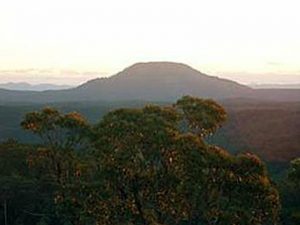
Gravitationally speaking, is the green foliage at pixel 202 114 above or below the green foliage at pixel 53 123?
above

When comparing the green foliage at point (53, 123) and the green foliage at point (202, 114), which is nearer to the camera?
the green foliage at point (202, 114)

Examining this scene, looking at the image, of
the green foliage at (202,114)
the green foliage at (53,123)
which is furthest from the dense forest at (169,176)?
the green foliage at (53,123)

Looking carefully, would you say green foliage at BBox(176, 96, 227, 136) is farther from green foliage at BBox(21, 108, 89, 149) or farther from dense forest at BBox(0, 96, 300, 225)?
green foliage at BBox(21, 108, 89, 149)

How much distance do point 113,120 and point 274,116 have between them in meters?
148

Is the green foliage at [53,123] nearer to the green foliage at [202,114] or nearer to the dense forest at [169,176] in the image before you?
the dense forest at [169,176]

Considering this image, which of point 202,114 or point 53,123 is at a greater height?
point 202,114

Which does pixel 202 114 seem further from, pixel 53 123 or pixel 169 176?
pixel 53 123

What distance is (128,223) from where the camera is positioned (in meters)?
28.4

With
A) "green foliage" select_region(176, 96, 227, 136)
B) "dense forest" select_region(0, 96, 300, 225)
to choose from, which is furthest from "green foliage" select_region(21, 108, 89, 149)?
"green foliage" select_region(176, 96, 227, 136)

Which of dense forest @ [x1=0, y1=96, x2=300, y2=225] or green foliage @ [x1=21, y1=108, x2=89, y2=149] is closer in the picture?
dense forest @ [x1=0, y1=96, x2=300, y2=225]

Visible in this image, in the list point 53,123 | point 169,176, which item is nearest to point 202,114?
point 169,176

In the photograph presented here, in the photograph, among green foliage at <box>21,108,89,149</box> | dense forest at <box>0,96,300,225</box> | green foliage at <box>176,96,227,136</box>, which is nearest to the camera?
dense forest at <box>0,96,300,225</box>

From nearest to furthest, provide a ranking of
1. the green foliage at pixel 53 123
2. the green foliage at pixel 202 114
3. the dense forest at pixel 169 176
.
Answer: the dense forest at pixel 169 176, the green foliage at pixel 202 114, the green foliage at pixel 53 123

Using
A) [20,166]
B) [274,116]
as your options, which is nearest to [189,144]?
[20,166]
